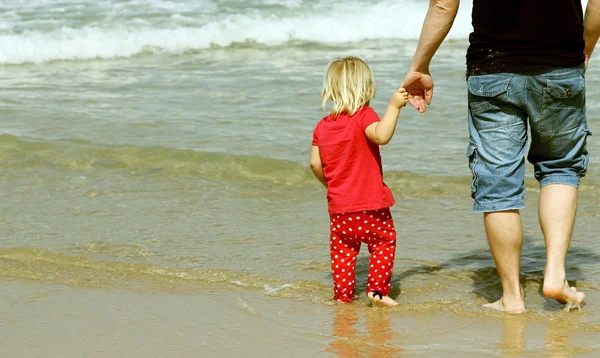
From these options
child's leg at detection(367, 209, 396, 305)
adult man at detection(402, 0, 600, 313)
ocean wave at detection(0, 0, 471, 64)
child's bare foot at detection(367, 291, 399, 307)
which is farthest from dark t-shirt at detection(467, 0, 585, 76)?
ocean wave at detection(0, 0, 471, 64)

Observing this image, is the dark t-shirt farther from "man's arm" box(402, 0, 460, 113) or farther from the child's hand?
the child's hand

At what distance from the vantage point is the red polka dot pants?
13.5 feet

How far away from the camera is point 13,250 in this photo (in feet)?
16.3

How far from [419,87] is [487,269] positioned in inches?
46.2

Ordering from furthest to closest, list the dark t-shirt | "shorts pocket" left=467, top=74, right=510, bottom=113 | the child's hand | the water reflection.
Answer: the child's hand < "shorts pocket" left=467, top=74, right=510, bottom=113 < the dark t-shirt < the water reflection

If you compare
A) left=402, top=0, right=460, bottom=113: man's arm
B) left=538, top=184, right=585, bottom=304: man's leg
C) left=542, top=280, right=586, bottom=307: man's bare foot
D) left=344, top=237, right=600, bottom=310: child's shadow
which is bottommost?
left=344, top=237, right=600, bottom=310: child's shadow

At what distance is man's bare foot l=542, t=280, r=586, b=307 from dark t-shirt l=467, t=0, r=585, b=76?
883 mm

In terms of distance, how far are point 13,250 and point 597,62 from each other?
25.5ft

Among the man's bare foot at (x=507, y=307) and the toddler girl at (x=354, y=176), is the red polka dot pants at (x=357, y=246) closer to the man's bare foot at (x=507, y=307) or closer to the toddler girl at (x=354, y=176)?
the toddler girl at (x=354, y=176)

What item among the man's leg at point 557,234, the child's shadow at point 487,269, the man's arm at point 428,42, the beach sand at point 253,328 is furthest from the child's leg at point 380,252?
the man's leg at point 557,234

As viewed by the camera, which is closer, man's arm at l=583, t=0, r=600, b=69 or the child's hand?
man's arm at l=583, t=0, r=600, b=69

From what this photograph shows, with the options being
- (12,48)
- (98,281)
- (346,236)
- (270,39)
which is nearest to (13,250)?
(98,281)

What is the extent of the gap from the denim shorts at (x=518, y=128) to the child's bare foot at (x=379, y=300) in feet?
1.99

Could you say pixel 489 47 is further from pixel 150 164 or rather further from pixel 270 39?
pixel 270 39
